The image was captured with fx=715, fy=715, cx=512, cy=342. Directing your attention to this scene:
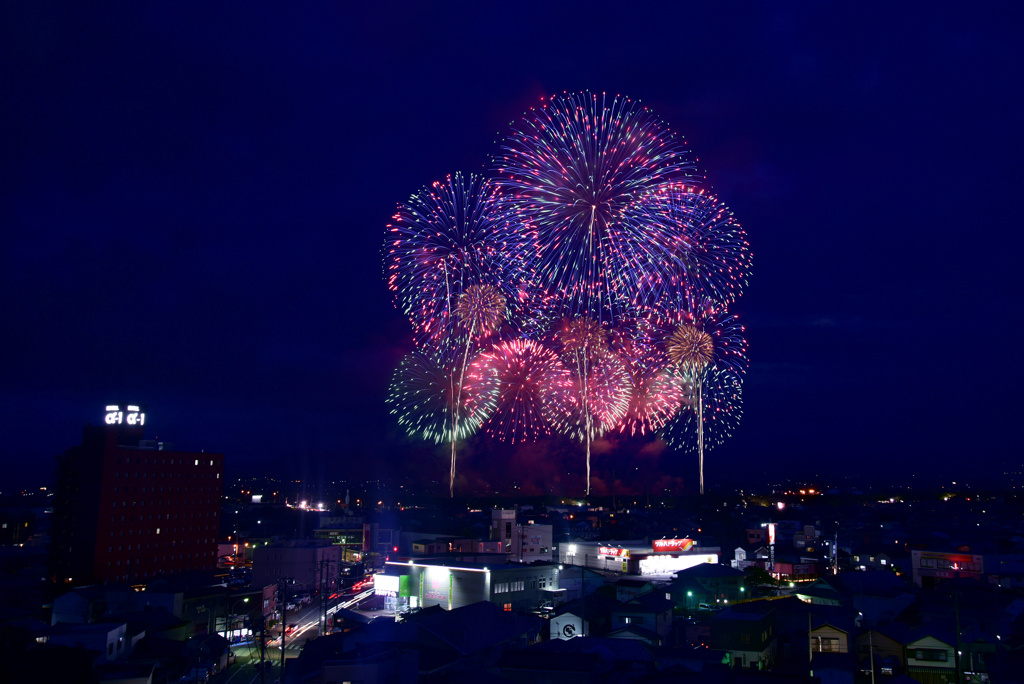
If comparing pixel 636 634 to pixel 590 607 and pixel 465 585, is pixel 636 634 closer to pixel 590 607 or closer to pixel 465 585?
pixel 590 607

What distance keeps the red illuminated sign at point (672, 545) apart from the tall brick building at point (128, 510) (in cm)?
2799

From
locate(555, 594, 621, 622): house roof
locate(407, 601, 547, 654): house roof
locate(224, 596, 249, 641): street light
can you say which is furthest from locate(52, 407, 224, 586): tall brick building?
locate(555, 594, 621, 622): house roof

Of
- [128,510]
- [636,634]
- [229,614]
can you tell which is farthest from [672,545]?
[128,510]

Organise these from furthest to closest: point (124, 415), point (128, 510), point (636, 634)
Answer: point (124, 415) → point (128, 510) → point (636, 634)

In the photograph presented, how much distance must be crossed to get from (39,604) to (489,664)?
24.4 m

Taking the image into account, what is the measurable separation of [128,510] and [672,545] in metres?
32.1

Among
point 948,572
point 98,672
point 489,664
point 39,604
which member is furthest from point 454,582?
point 948,572

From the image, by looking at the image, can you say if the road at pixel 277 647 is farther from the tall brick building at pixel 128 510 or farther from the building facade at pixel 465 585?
the tall brick building at pixel 128 510

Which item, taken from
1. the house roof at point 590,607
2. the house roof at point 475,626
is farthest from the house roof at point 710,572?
the house roof at point 475,626

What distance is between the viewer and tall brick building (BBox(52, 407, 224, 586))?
132ft

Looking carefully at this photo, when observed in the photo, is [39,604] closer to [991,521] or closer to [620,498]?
[620,498]

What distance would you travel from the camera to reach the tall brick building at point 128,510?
132 feet

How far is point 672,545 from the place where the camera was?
40.6 meters

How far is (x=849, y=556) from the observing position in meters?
43.3
